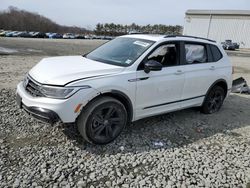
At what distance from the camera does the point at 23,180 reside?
2896 mm

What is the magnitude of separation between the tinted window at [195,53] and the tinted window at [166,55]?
0.32 m

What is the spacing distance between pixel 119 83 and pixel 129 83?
0.63 feet

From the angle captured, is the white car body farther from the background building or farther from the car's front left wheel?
the background building

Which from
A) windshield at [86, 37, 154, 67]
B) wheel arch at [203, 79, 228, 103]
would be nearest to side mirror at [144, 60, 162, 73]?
windshield at [86, 37, 154, 67]

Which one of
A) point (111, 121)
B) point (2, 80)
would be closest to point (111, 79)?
point (111, 121)

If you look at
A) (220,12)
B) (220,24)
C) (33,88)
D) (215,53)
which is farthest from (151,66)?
(220,12)

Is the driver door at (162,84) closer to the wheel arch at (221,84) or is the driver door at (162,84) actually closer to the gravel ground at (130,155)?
the gravel ground at (130,155)

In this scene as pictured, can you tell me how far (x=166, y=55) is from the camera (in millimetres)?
4496

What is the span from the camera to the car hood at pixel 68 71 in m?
3.37

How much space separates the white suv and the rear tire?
0.49 feet

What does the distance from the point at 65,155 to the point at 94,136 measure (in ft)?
1.66

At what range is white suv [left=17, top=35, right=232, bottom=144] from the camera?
3.32 meters

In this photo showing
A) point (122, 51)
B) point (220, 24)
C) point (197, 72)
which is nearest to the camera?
point (122, 51)

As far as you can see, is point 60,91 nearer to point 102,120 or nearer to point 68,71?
point 68,71
